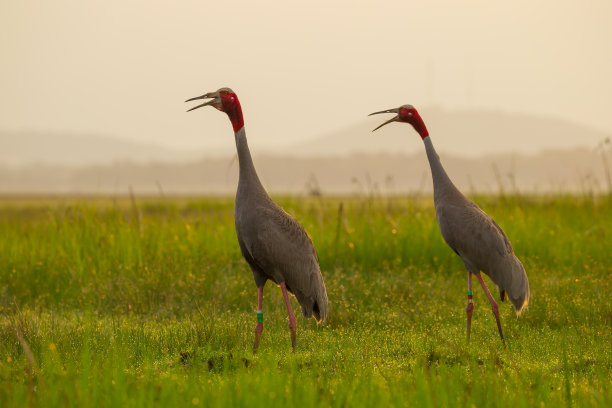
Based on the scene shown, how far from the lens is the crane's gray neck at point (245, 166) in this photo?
21.0 feet

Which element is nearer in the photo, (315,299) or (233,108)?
(233,108)

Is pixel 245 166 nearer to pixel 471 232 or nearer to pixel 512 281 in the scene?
pixel 471 232

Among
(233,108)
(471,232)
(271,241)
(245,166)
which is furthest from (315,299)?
(233,108)

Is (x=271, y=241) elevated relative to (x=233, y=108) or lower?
lower

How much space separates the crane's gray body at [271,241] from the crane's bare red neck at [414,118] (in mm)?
1860

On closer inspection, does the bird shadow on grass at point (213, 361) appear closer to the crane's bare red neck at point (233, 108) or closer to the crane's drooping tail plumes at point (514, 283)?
the crane's bare red neck at point (233, 108)

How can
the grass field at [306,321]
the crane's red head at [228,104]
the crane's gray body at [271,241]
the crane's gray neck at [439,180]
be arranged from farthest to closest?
the crane's gray neck at [439,180]
the crane's red head at [228,104]
the crane's gray body at [271,241]
the grass field at [306,321]

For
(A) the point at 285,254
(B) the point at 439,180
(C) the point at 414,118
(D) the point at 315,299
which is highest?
(C) the point at 414,118

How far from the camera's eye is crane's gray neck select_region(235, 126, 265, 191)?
21.0 ft

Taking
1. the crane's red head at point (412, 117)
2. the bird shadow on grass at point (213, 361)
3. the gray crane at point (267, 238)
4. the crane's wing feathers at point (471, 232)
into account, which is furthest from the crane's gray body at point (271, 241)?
the crane's red head at point (412, 117)

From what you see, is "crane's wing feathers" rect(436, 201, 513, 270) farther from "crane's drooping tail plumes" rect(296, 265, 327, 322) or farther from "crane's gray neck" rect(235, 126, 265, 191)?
"crane's gray neck" rect(235, 126, 265, 191)

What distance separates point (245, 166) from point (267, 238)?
0.72 meters

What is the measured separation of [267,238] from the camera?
248 inches

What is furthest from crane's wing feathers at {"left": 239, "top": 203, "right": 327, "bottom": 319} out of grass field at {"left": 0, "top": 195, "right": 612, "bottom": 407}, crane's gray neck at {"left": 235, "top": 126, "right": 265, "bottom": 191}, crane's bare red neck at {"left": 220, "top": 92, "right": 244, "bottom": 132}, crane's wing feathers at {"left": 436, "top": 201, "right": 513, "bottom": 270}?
crane's wing feathers at {"left": 436, "top": 201, "right": 513, "bottom": 270}
